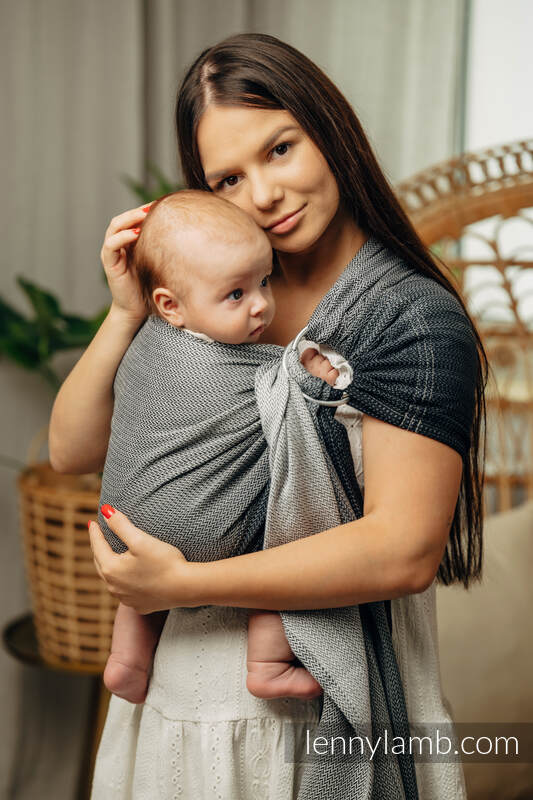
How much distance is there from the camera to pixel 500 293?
286cm

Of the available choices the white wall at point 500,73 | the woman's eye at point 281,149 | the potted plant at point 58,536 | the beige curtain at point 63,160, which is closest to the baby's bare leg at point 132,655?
the woman's eye at point 281,149

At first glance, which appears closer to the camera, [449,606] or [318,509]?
[318,509]

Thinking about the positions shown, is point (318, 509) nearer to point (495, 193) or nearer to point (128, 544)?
point (128, 544)

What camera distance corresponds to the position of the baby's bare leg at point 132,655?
3.55 feet

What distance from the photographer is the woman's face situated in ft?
3.35

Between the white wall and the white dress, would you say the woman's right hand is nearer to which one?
the white dress

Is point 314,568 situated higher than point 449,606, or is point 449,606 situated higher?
point 314,568

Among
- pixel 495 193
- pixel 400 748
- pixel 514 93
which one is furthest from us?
pixel 514 93

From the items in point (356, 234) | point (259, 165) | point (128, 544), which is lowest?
point (128, 544)

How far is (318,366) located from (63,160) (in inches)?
62.5

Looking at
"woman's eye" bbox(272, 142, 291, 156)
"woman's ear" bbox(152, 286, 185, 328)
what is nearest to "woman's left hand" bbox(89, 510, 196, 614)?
"woman's ear" bbox(152, 286, 185, 328)

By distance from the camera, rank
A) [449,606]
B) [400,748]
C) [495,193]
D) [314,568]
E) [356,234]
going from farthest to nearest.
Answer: [495,193] → [449,606] → [356,234] → [400,748] → [314,568]

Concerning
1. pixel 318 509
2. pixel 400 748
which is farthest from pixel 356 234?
pixel 400 748

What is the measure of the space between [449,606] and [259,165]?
107 centimetres
